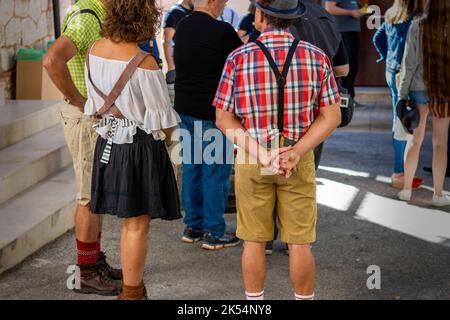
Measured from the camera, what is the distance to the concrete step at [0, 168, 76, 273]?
5.14 metres

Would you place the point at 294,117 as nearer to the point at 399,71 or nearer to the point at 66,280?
the point at 66,280

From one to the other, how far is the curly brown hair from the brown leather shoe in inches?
57.5

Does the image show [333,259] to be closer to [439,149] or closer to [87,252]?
[87,252]

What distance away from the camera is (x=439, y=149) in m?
6.70

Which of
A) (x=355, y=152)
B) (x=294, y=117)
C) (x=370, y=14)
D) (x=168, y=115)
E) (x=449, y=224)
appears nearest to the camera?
(x=294, y=117)

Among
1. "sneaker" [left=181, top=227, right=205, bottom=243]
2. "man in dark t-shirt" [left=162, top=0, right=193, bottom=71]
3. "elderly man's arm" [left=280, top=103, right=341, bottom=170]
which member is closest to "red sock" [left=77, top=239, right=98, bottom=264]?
"sneaker" [left=181, top=227, right=205, bottom=243]

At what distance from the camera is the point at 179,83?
5566 mm

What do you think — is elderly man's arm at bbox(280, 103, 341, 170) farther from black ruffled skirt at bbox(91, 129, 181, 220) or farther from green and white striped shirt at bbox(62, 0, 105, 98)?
green and white striped shirt at bbox(62, 0, 105, 98)

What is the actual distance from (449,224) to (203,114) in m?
2.19

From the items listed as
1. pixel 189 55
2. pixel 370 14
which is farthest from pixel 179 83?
pixel 370 14

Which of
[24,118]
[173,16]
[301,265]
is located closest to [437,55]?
[173,16]

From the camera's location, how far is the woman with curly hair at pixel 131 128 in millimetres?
4191

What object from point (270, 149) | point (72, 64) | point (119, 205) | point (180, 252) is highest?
point (72, 64)

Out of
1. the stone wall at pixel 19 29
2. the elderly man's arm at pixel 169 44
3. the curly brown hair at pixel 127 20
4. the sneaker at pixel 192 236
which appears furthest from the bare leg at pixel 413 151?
the stone wall at pixel 19 29
